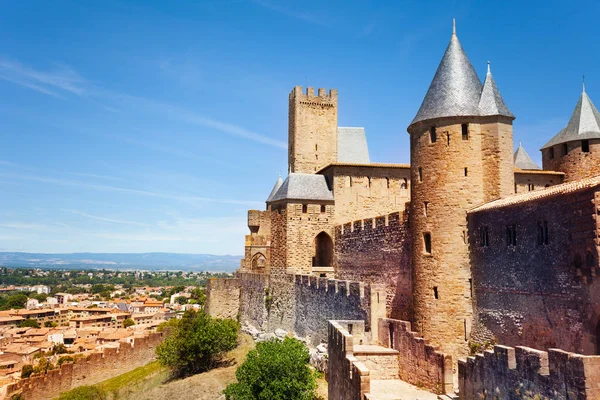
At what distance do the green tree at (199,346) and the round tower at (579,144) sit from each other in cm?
2243

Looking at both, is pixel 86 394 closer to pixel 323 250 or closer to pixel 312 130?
pixel 323 250

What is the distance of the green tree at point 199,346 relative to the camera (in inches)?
1329

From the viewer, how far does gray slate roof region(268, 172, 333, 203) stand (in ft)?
109

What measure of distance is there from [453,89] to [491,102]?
1.49 m

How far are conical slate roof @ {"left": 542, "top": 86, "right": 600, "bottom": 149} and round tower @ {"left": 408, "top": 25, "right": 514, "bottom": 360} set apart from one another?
34.6 feet

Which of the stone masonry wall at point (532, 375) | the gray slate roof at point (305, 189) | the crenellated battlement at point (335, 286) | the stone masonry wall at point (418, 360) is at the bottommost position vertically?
the stone masonry wall at point (418, 360)

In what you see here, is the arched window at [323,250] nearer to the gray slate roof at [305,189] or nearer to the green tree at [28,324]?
the gray slate roof at [305,189]

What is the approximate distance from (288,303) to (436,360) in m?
15.8

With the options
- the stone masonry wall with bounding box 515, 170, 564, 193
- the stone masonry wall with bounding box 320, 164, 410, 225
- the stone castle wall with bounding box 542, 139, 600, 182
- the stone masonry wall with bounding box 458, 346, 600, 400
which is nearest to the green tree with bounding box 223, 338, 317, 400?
the stone masonry wall with bounding box 458, 346, 600, 400

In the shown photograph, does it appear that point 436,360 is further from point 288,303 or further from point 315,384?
point 288,303

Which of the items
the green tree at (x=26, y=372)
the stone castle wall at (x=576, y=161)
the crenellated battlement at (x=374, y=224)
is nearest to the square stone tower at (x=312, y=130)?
the crenellated battlement at (x=374, y=224)

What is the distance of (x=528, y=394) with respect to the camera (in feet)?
33.9

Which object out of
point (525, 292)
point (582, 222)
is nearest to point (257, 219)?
point (525, 292)

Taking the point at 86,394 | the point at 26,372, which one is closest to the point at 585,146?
the point at 86,394
